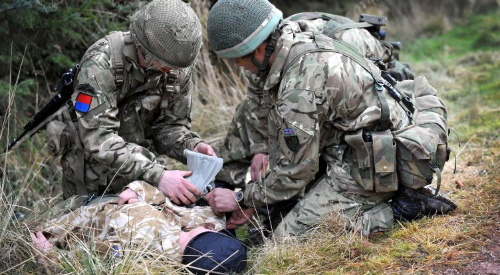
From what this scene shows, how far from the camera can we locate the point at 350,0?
8.68m

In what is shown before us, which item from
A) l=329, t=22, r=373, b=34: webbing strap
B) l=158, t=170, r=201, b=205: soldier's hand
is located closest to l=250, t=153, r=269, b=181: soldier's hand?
l=158, t=170, r=201, b=205: soldier's hand

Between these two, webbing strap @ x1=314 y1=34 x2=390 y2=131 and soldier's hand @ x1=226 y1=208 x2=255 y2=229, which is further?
→ soldier's hand @ x1=226 y1=208 x2=255 y2=229

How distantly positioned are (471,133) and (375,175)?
2457 mm

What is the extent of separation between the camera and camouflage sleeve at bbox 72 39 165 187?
3.62m

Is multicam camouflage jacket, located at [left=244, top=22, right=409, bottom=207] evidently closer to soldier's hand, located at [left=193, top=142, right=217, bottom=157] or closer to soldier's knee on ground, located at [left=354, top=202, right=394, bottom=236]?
soldier's knee on ground, located at [left=354, top=202, right=394, bottom=236]

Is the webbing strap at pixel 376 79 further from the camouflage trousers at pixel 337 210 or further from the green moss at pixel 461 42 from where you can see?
the green moss at pixel 461 42

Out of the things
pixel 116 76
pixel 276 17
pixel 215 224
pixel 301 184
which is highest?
pixel 276 17

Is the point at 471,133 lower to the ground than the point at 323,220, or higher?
lower

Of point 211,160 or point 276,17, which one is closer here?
point 276,17

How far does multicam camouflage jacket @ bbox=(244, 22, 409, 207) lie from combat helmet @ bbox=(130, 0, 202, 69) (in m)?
0.53

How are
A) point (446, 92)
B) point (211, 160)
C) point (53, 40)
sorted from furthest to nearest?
point (446, 92), point (53, 40), point (211, 160)

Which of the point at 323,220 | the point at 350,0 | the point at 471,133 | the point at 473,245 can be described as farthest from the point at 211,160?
the point at 350,0

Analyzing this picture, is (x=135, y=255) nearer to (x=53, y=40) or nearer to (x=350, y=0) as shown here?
(x=53, y=40)

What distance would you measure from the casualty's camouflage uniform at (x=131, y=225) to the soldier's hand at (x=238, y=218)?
0.39 ft
